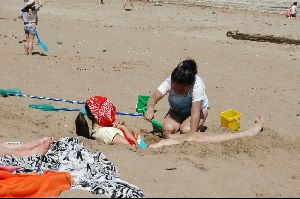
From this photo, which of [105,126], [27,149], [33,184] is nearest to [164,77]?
[105,126]

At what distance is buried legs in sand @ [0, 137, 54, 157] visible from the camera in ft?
16.1

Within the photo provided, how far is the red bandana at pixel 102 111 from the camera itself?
5.33m

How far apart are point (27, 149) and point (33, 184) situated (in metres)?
1.06

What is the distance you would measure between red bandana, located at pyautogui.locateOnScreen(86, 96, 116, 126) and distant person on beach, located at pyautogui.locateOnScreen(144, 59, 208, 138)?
0.56 m

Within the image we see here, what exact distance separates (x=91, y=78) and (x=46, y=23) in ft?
24.4

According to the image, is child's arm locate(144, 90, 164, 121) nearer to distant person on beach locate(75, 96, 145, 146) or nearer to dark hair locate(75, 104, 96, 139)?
distant person on beach locate(75, 96, 145, 146)

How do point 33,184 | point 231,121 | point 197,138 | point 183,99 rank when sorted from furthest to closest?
point 231,121, point 183,99, point 197,138, point 33,184

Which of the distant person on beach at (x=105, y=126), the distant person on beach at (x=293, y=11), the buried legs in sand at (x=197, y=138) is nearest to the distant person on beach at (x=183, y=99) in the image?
the buried legs in sand at (x=197, y=138)

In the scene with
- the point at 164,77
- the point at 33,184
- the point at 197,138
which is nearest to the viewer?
the point at 33,184

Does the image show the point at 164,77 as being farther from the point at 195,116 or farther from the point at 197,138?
the point at 197,138

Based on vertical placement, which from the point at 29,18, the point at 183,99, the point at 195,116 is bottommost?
the point at 195,116

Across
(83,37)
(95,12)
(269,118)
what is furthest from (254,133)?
(95,12)

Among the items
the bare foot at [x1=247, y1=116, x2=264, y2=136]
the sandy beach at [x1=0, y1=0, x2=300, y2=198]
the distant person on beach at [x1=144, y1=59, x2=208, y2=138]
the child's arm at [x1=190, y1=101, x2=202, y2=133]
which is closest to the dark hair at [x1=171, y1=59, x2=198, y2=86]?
the distant person on beach at [x1=144, y1=59, x2=208, y2=138]

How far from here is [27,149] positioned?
502cm
